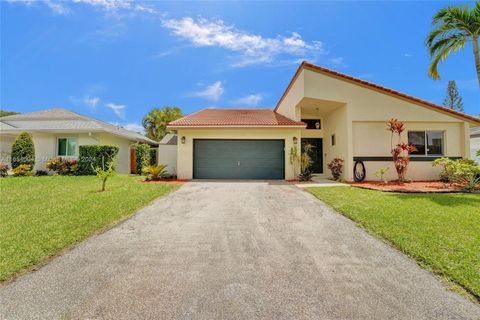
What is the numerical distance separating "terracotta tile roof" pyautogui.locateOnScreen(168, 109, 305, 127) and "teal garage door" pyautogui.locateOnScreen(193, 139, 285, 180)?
1.01 metres

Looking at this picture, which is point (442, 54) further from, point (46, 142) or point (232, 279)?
point (46, 142)

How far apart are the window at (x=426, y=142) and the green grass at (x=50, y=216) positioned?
12365 mm

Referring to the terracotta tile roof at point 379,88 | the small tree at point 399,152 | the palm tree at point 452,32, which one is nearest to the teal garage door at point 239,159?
the terracotta tile roof at point 379,88

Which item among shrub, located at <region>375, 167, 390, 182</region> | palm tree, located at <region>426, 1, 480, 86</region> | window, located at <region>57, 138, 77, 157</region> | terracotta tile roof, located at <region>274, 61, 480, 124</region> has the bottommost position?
shrub, located at <region>375, 167, 390, 182</region>

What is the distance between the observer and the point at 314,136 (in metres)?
14.5

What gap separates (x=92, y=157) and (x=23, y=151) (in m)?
4.19

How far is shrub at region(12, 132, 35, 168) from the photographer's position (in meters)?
12.9

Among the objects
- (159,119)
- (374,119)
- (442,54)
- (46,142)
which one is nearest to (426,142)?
(374,119)

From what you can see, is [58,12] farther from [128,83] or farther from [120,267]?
[120,267]

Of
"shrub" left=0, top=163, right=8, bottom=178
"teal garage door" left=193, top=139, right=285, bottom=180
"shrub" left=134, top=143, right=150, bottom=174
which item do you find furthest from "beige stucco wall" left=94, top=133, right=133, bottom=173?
"teal garage door" left=193, top=139, right=285, bottom=180

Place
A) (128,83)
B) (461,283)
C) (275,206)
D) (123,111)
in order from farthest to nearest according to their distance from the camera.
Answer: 1. (123,111)
2. (128,83)
3. (275,206)
4. (461,283)

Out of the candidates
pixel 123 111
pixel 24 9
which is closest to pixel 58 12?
pixel 24 9

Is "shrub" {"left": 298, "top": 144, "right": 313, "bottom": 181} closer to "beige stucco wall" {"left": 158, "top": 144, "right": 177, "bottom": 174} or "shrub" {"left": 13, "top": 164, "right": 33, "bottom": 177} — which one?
"beige stucco wall" {"left": 158, "top": 144, "right": 177, "bottom": 174}

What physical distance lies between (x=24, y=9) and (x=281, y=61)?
12731 mm
